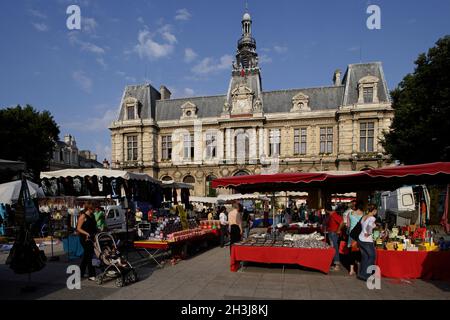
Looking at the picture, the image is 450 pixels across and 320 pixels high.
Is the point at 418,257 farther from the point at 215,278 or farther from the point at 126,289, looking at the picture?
the point at 126,289

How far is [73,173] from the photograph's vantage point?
10422 millimetres

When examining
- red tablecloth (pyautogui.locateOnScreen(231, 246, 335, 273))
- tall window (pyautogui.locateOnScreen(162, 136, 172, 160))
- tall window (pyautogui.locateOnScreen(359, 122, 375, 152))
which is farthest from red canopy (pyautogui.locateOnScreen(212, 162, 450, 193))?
tall window (pyautogui.locateOnScreen(162, 136, 172, 160))

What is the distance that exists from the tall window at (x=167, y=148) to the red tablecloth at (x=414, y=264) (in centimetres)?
3388

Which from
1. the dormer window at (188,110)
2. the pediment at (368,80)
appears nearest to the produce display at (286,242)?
the pediment at (368,80)

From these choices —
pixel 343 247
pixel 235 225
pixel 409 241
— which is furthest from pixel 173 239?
pixel 409 241

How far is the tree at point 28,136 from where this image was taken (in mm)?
26375

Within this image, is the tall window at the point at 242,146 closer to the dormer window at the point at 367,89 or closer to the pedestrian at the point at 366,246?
the dormer window at the point at 367,89

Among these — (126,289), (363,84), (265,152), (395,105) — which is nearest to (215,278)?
(126,289)

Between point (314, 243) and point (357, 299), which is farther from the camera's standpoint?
point (314, 243)

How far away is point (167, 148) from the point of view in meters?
39.8

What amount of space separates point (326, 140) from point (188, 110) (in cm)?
1709
